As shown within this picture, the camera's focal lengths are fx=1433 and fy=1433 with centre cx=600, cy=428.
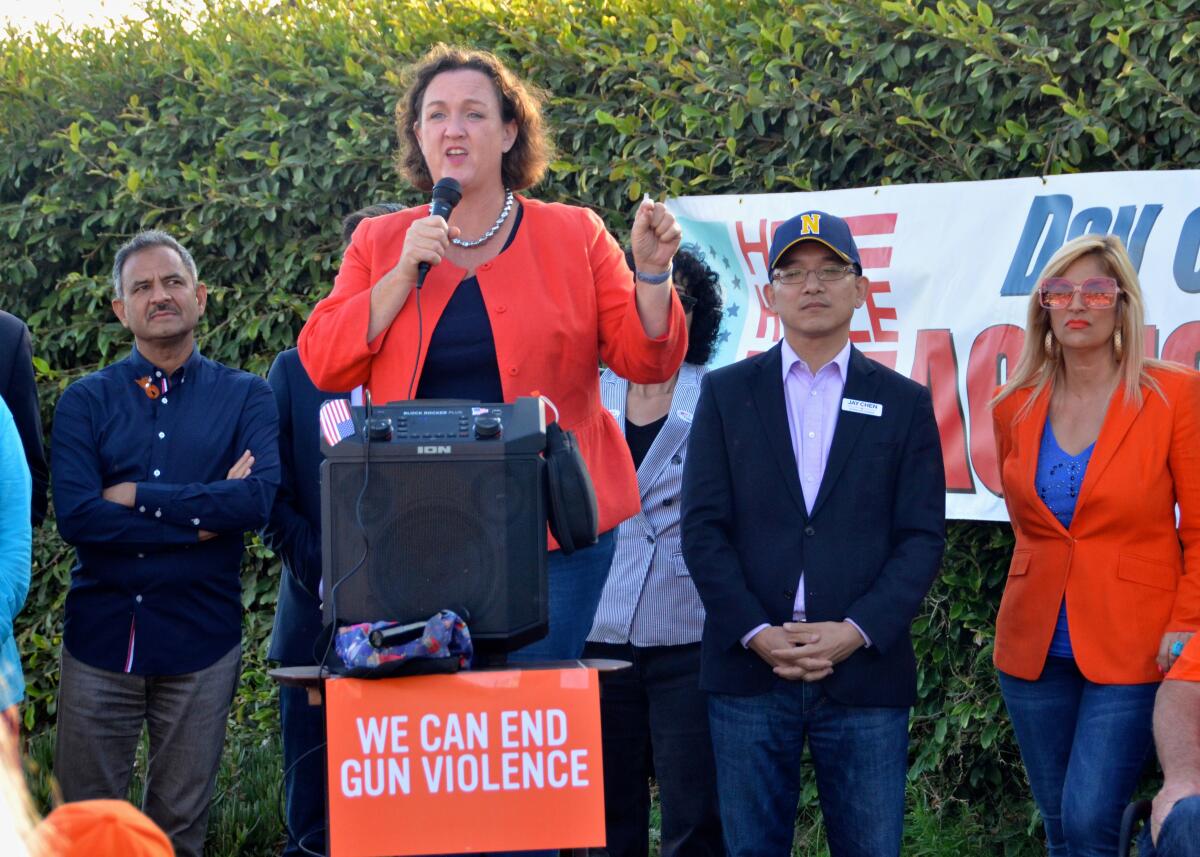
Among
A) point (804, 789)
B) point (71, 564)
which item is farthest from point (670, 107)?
point (71, 564)

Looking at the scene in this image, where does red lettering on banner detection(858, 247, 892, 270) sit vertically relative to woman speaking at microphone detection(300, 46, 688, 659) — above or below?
above

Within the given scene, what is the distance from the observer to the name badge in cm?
379

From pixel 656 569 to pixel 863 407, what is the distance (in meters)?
0.97

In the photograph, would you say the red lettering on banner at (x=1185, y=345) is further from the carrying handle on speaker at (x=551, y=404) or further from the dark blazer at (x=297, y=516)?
the dark blazer at (x=297, y=516)

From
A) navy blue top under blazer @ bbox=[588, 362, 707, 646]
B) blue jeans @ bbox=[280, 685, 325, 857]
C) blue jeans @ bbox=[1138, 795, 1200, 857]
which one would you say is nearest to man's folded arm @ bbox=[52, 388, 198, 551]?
blue jeans @ bbox=[280, 685, 325, 857]

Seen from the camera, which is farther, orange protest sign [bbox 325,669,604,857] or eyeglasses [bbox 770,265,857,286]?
eyeglasses [bbox 770,265,857,286]

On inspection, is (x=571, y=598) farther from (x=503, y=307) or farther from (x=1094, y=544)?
(x=1094, y=544)

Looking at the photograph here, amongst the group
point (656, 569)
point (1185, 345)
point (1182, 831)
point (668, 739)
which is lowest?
point (668, 739)

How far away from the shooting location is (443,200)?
3.06m

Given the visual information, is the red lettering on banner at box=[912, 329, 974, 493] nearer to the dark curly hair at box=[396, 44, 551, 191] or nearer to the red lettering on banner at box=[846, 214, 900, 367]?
the red lettering on banner at box=[846, 214, 900, 367]

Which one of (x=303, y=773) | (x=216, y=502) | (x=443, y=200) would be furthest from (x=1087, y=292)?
(x=303, y=773)

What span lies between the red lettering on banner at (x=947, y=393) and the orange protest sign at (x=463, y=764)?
2492 millimetres

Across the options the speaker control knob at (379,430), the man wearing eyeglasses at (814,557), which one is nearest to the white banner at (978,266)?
the man wearing eyeglasses at (814,557)

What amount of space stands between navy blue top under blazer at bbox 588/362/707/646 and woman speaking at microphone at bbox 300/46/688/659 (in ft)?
3.66
